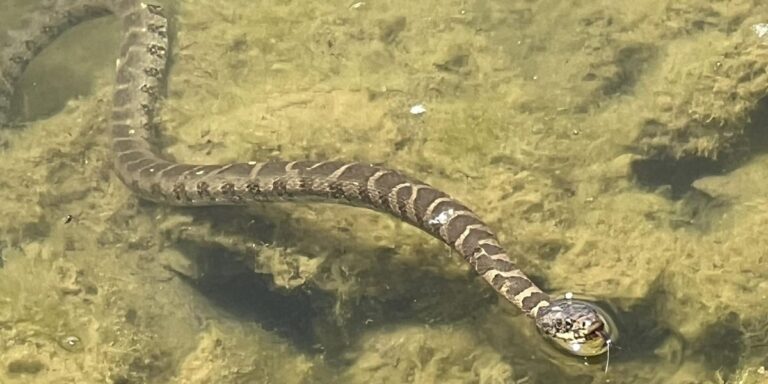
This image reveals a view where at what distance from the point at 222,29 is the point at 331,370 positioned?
130 inches

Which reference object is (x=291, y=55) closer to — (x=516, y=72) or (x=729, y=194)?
(x=516, y=72)

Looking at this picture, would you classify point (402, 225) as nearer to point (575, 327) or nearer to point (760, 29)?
point (575, 327)

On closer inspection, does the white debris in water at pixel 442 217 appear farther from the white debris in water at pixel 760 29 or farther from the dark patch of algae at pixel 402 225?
the white debris in water at pixel 760 29

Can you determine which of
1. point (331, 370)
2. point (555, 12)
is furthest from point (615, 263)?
point (555, 12)

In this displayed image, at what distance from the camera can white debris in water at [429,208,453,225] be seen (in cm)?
545

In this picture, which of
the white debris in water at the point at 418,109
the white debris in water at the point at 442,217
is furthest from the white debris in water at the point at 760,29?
the white debris in water at the point at 442,217

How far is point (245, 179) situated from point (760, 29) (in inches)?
152

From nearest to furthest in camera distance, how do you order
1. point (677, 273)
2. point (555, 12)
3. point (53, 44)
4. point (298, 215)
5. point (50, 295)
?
point (677, 273)
point (50, 295)
point (298, 215)
point (555, 12)
point (53, 44)

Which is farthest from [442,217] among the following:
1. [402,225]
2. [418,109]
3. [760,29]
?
[760,29]

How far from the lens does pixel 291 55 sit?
7062mm

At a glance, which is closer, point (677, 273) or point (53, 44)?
point (677, 273)

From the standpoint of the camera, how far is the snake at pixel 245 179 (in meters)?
Answer: 5.04

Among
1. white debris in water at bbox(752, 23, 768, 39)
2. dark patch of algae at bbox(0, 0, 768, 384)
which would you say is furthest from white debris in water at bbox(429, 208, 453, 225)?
white debris in water at bbox(752, 23, 768, 39)

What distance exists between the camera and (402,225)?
229 inches
